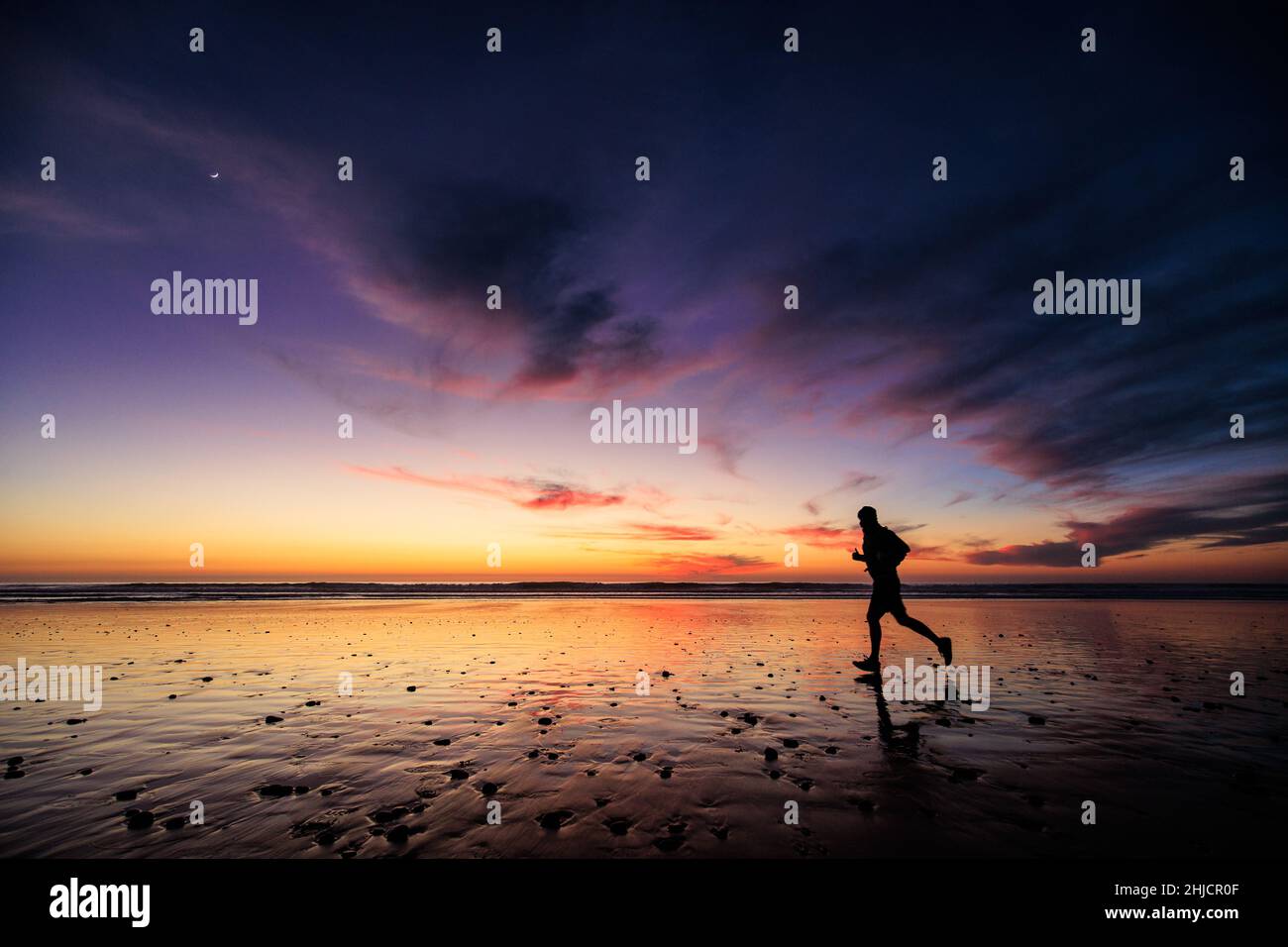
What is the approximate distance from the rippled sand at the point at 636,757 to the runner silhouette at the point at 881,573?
45.5 inches

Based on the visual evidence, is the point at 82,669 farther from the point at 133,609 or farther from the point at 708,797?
the point at 133,609

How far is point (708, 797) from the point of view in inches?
Answer: 228

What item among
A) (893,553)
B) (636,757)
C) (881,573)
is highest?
(893,553)

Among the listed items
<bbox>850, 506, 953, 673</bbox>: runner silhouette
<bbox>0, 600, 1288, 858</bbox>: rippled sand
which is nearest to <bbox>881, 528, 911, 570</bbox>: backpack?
<bbox>850, 506, 953, 673</bbox>: runner silhouette

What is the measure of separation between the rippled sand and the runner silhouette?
3.79 ft

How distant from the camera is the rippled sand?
4934 millimetres

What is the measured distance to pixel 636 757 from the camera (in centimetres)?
718

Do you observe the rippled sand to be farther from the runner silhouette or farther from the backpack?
the backpack

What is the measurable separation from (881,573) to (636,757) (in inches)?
345

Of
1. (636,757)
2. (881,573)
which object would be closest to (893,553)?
(881,573)

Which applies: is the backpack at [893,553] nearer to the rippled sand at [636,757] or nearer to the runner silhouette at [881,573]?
the runner silhouette at [881,573]

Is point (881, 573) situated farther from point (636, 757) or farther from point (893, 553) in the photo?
point (636, 757)
